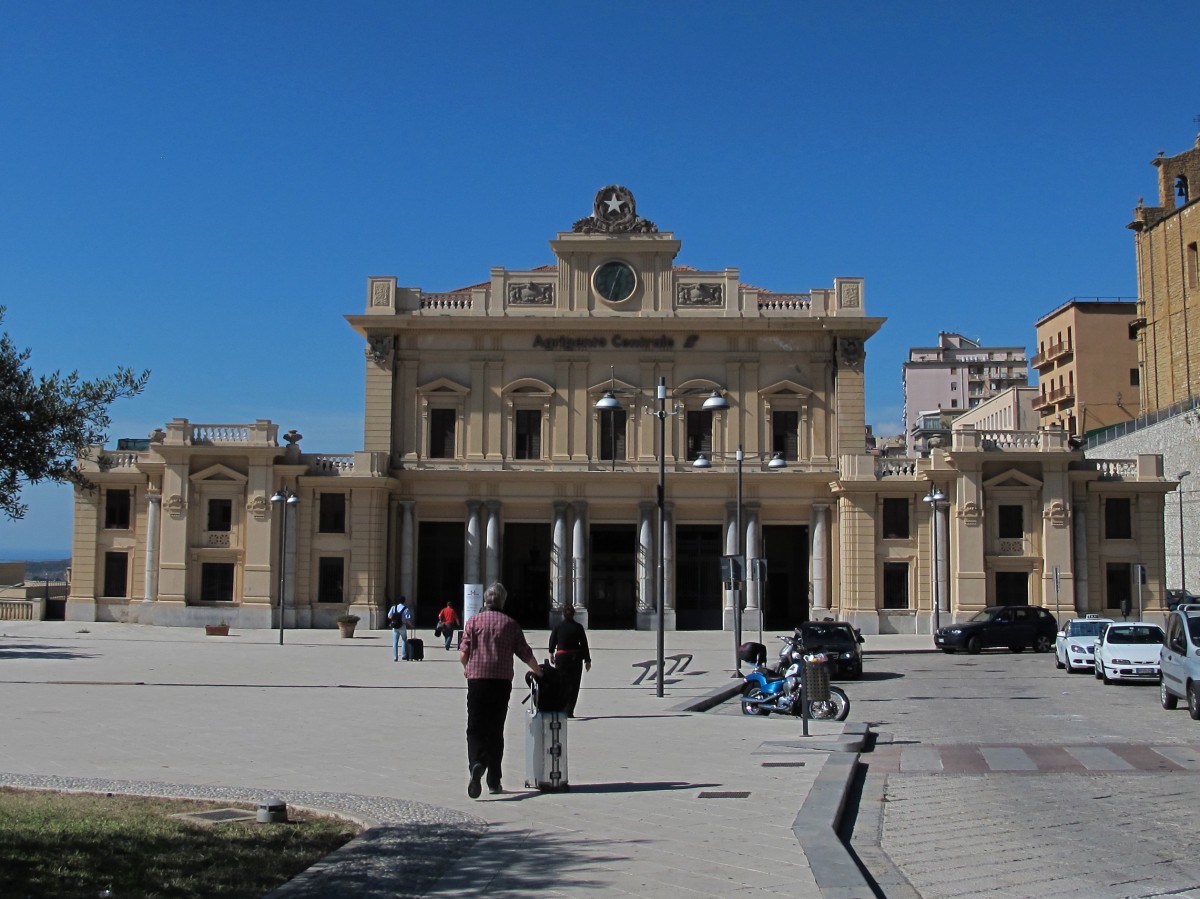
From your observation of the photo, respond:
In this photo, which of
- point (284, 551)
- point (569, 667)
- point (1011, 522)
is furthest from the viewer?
point (1011, 522)

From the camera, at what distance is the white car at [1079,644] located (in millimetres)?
29609

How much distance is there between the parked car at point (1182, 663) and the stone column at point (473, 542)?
3223 cm

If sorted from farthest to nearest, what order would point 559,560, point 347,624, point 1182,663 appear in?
point 559,560 → point 347,624 → point 1182,663

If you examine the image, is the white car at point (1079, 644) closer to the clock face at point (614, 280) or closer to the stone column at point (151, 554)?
the clock face at point (614, 280)

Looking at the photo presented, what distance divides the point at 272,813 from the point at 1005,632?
110ft

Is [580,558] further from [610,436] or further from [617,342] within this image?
[617,342]

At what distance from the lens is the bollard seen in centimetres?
927

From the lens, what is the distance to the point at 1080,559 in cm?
4825

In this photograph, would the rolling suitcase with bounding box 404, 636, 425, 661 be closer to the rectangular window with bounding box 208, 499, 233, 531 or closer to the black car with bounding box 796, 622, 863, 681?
the black car with bounding box 796, 622, 863, 681

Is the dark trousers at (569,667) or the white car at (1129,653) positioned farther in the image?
the white car at (1129,653)

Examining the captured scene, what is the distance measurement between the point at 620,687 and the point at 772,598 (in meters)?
29.6

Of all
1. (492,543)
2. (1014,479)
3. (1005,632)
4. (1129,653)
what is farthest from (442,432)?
(1129,653)

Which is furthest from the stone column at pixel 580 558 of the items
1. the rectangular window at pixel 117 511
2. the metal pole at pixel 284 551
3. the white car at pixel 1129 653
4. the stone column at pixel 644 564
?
the white car at pixel 1129 653

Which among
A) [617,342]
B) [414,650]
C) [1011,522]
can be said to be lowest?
[414,650]
